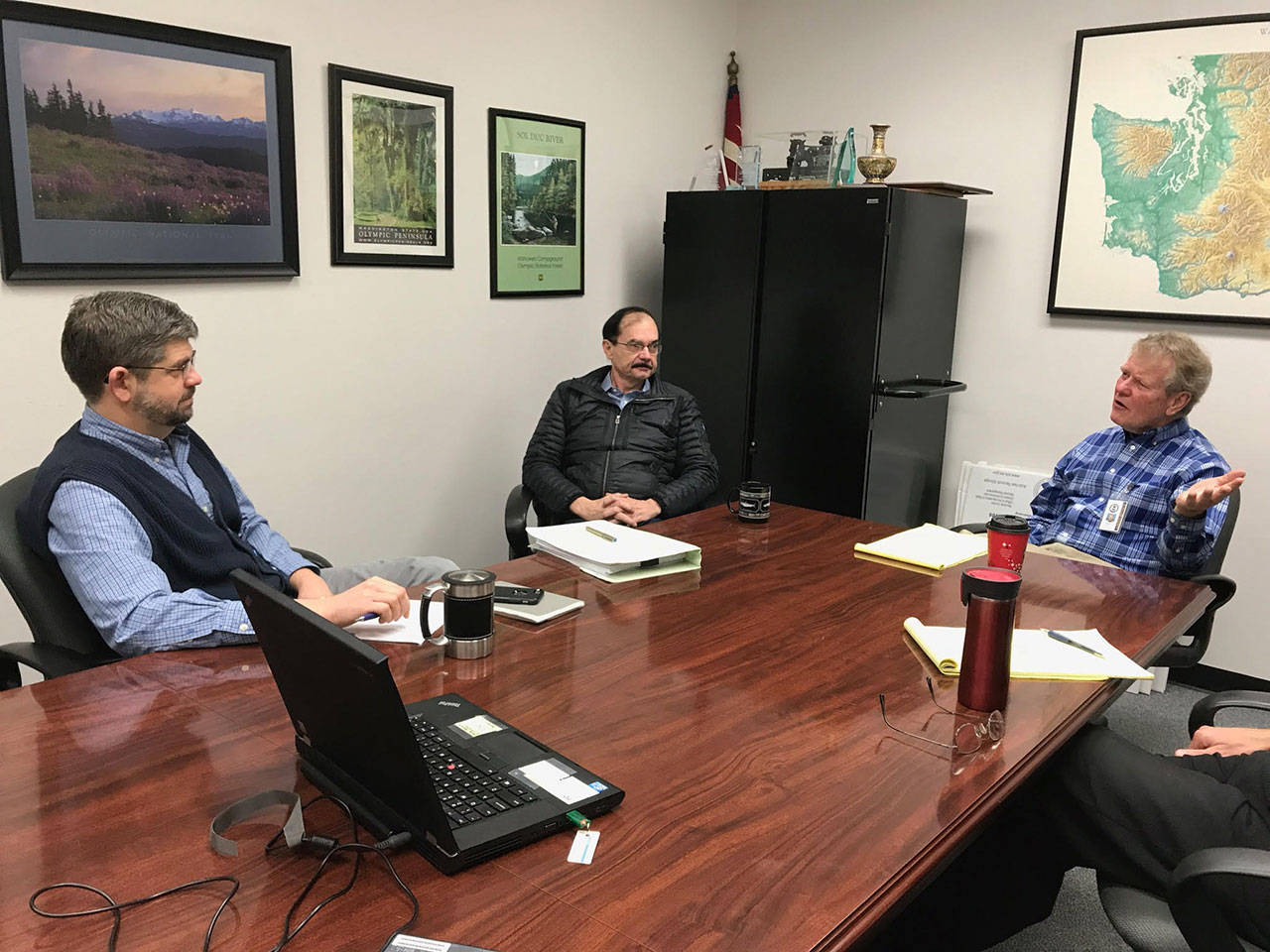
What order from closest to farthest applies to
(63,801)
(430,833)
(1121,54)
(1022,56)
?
(430,833), (63,801), (1121,54), (1022,56)

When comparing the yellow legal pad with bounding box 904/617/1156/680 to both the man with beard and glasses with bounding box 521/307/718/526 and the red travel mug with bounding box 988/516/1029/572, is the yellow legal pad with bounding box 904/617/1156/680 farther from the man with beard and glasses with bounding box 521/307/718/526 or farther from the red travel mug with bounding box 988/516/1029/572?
the man with beard and glasses with bounding box 521/307/718/526

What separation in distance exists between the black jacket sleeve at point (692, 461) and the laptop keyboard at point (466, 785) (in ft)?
6.76

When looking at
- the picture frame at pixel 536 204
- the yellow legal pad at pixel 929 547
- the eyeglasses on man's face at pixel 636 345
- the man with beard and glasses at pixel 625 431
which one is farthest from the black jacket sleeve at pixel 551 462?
the yellow legal pad at pixel 929 547

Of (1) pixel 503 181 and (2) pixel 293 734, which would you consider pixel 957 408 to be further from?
(2) pixel 293 734

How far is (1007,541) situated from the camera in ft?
7.38

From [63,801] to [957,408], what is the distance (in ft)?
12.0

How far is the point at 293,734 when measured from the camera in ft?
4.56

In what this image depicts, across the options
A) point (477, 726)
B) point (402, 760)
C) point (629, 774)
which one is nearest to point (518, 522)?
point (477, 726)

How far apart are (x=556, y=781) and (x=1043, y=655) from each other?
1.01 meters

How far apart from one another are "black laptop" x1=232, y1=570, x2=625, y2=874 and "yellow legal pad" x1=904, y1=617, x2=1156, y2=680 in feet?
2.55

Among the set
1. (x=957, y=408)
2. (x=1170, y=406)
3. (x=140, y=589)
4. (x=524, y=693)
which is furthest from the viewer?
(x=957, y=408)

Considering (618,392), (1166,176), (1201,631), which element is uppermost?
(1166,176)

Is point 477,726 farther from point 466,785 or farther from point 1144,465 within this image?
point 1144,465

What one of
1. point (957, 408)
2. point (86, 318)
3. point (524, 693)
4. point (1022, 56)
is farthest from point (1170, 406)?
point (86, 318)
